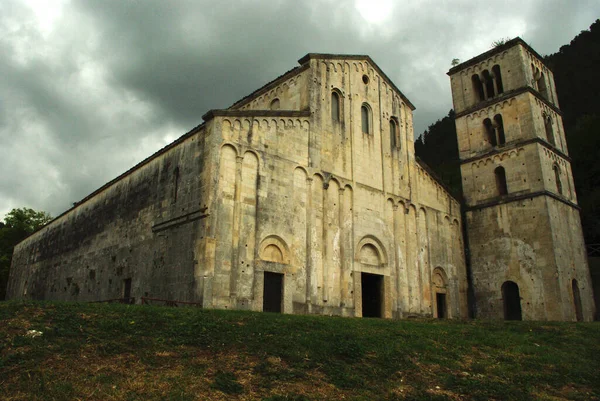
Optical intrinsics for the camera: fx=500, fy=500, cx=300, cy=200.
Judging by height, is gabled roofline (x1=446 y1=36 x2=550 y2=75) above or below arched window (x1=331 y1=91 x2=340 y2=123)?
above

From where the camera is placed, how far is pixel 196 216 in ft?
62.8

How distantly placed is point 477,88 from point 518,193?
27.0 ft

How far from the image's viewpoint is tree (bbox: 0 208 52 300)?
45969mm

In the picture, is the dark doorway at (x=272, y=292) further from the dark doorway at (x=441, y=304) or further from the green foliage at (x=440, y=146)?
the green foliage at (x=440, y=146)

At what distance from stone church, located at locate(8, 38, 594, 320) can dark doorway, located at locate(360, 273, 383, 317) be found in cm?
12

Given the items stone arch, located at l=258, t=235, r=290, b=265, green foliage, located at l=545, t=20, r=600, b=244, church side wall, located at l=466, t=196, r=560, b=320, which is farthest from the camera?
green foliage, located at l=545, t=20, r=600, b=244

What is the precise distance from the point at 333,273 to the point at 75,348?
13.7 m

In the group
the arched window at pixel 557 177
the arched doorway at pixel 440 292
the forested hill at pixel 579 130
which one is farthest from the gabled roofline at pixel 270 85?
the forested hill at pixel 579 130

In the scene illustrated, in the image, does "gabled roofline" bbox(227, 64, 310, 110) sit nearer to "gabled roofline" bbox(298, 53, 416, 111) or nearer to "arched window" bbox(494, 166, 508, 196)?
"gabled roofline" bbox(298, 53, 416, 111)

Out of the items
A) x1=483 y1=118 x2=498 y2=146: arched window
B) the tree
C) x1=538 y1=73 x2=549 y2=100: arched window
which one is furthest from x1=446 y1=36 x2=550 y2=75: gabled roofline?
the tree

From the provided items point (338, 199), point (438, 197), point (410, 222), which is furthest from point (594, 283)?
point (338, 199)

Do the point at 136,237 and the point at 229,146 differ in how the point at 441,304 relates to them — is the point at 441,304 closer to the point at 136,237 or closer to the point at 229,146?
the point at 229,146

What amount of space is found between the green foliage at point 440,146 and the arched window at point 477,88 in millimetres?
31337

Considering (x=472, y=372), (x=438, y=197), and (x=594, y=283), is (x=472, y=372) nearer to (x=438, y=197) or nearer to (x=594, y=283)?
(x=438, y=197)
